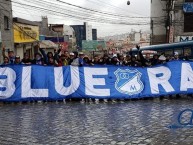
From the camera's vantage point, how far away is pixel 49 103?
13422 millimetres

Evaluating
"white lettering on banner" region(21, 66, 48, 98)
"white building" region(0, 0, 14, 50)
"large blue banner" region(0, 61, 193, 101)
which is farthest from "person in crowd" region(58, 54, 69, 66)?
"white building" region(0, 0, 14, 50)

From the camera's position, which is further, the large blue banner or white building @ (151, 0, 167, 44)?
white building @ (151, 0, 167, 44)

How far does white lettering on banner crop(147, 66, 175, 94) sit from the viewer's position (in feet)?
45.6

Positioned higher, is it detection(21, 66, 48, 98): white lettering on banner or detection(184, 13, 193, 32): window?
detection(184, 13, 193, 32): window

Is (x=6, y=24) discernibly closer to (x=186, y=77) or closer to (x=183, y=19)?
(x=186, y=77)

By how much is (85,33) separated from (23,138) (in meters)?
115

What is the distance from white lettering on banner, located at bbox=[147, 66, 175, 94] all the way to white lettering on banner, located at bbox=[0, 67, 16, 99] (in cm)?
520

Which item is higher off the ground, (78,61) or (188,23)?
(188,23)

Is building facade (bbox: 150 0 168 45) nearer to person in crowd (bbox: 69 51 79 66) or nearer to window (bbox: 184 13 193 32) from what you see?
window (bbox: 184 13 193 32)

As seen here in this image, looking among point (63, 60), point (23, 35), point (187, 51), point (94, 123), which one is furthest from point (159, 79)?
point (23, 35)

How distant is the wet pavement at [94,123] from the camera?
789 cm

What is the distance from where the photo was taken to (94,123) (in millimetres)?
9633

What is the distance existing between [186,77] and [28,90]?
6087 mm

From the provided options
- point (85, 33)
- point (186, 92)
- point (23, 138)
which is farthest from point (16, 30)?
point (85, 33)
